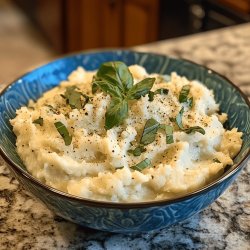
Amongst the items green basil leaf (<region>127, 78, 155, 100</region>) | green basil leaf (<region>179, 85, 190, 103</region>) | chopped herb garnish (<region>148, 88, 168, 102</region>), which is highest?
green basil leaf (<region>127, 78, 155, 100</region>)

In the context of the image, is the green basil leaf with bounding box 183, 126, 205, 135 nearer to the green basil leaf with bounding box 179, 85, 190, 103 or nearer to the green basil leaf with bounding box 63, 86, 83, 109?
the green basil leaf with bounding box 179, 85, 190, 103

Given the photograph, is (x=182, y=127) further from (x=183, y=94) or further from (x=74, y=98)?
(x=74, y=98)

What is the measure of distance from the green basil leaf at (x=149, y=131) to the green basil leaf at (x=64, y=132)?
0.11 m

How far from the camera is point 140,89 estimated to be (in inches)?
32.1

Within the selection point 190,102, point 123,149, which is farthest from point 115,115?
point 190,102

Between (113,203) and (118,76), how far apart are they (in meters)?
0.29

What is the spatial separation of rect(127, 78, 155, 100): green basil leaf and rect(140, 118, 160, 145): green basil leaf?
2.3 inches

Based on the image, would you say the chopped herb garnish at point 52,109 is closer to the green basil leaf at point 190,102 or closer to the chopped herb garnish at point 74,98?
the chopped herb garnish at point 74,98

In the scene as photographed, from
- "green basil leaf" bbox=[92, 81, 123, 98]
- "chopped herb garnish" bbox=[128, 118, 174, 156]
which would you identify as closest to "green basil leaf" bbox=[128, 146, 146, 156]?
"chopped herb garnish" bbox=[128, 118, 174, 156]

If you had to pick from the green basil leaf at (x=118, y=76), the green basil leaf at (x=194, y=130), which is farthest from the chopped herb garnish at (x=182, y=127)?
the green basil leaf at (x=118, y=76)

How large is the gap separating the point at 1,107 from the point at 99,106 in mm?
200

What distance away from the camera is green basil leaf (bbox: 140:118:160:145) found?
0.75 m

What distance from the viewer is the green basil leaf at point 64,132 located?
0.75 m

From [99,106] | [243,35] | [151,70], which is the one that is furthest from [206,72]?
[243,35]
